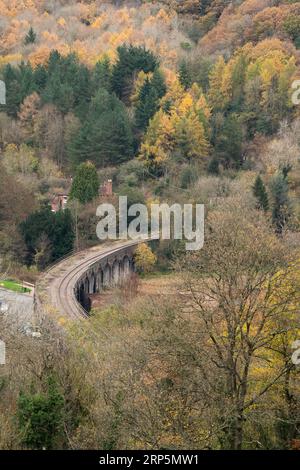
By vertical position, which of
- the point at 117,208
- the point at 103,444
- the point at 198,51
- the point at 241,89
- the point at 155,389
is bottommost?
the point at 103,444

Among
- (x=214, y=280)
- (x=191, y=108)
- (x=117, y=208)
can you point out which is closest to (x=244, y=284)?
(x=214, y=280)

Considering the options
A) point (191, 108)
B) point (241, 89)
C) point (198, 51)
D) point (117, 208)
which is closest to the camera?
point (117, 208)

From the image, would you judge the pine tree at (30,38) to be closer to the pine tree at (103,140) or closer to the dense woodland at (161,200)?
the dense woodland at (161,200)

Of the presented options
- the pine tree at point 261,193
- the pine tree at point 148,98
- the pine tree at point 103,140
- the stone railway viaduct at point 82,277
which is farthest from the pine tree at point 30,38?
the pine tree at point 261,193

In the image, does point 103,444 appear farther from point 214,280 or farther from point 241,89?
point 241,89

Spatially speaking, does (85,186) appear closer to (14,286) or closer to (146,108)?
(14,286)

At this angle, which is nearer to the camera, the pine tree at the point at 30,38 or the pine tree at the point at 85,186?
the pine tree at the point at 85,186

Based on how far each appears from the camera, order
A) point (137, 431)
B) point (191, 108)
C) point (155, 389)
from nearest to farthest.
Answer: point (137, 431) < point (155, 389) < point (191, 108)
